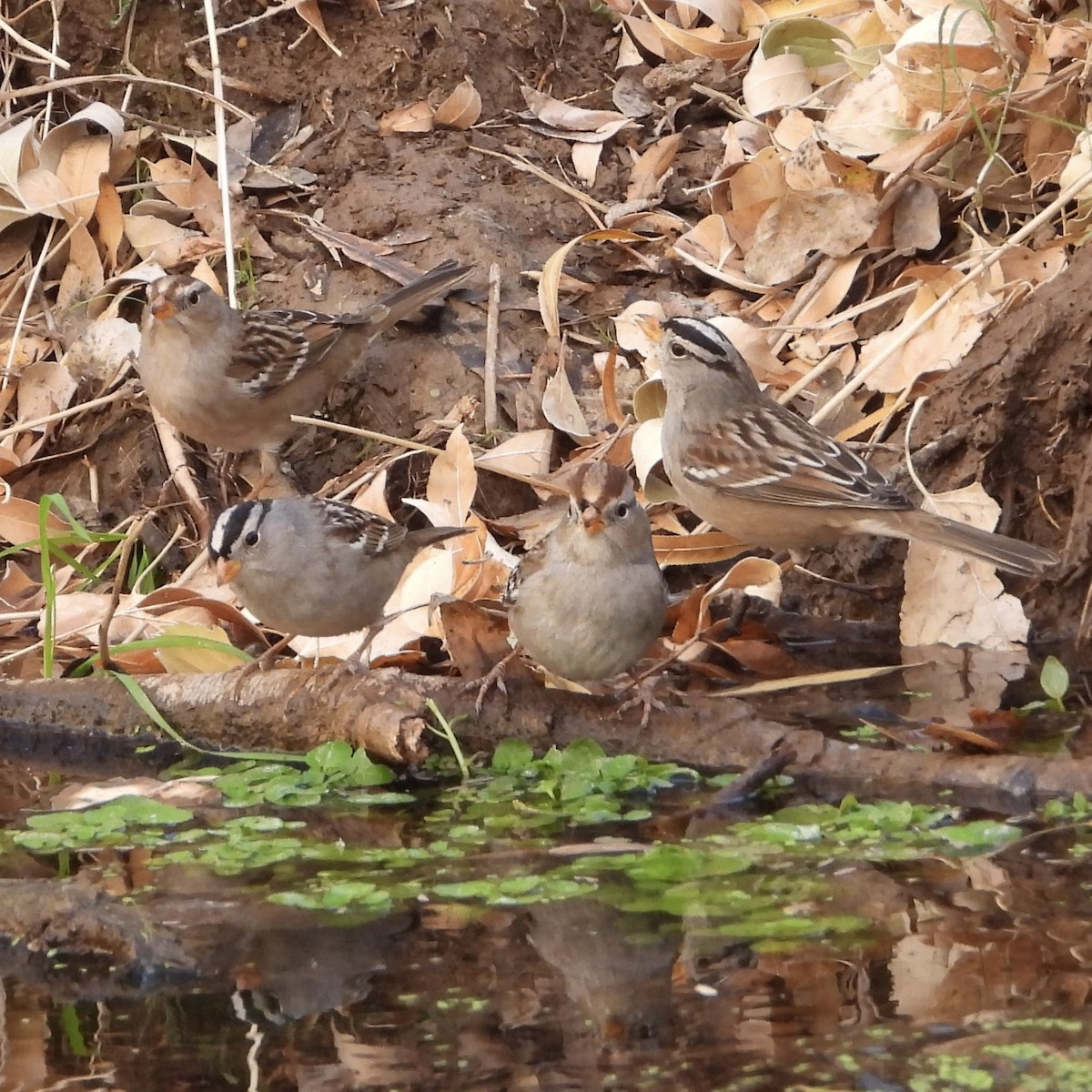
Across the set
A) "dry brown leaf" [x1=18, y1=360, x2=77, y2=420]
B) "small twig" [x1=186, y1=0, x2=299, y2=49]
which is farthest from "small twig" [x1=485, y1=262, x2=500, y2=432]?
"dry brown leaf" [x1=18, y1=360, x2=77, y2=420]

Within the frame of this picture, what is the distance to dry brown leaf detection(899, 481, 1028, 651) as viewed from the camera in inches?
200

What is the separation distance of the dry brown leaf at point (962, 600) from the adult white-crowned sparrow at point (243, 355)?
2.44 meters

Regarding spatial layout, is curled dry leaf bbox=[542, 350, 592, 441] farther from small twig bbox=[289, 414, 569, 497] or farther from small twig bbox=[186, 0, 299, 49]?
small twig bbox=[186, 0, 299, 49]

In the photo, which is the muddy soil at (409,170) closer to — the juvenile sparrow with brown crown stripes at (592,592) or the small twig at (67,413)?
the small twig at (67,413)

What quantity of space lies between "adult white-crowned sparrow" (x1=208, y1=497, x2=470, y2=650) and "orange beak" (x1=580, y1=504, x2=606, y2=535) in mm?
925

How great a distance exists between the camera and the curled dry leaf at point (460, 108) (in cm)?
736

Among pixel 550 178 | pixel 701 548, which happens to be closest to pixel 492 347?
pixel 550 178

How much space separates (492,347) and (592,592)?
2586 millimetres

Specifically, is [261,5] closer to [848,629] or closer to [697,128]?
[697,128]

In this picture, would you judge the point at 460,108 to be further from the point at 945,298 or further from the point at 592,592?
the point at 592,592

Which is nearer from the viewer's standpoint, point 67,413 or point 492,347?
point 492,347

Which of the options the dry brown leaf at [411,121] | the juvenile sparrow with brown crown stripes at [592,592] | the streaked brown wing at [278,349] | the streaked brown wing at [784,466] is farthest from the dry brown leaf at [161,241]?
the juvenile sparrow with brown crown stripes at [592,592]

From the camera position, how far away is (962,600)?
511 centimetres

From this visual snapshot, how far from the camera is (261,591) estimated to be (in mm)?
4871
